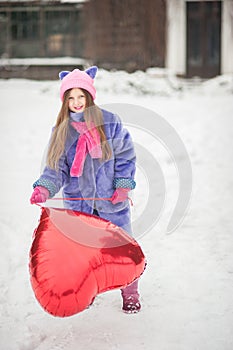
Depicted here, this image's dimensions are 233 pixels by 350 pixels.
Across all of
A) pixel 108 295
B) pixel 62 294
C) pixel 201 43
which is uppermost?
pixel 201 43

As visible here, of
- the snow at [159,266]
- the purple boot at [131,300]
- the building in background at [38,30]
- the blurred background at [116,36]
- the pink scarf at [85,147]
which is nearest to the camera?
the snow at [159,266]

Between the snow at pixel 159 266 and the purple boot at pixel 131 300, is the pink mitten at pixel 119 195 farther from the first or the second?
the snow at pixel 159 266

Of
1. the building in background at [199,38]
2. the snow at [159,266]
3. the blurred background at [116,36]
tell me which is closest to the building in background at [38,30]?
the blurred background at [116,36]

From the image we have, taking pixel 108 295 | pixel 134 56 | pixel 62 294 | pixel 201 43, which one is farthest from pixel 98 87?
pixel 62 294

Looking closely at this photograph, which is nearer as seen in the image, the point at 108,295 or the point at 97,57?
the point at 108,295

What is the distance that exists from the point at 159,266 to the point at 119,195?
1.05 meters

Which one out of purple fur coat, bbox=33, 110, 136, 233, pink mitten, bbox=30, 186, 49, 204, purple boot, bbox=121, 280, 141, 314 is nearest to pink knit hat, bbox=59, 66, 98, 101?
purple fur coat, bbox=33, 110, 136, 233

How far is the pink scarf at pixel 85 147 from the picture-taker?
2955mm

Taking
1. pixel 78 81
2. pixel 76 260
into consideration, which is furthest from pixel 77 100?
pixel 76 260

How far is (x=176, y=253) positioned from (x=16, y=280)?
1226 mm

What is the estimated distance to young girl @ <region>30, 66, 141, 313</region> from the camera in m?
3.01

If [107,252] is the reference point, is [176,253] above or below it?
below

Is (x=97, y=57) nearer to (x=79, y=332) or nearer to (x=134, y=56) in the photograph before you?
(x=134, y=56)

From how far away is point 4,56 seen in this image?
17.4 m
